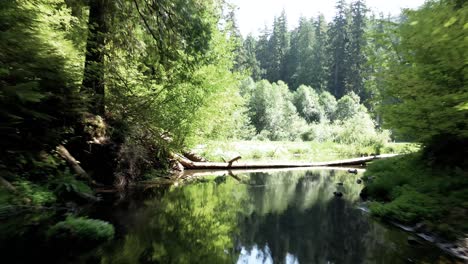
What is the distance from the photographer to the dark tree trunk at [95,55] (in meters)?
9.98

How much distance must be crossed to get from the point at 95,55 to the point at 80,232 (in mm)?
6329

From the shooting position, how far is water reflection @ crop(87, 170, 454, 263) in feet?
19.4

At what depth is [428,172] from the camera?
944cm

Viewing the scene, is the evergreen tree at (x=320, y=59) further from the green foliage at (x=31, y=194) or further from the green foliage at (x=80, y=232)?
the green foliage at (x=80, y=232)

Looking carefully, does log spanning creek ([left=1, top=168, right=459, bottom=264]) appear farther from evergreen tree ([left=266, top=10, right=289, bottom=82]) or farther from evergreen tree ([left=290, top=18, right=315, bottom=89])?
evergreen tree ([left=266, top=10, right=289, bottom=82])

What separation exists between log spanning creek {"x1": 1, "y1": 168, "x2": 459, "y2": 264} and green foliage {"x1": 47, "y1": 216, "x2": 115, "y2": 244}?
0.22m

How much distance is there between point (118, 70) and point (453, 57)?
891 centimetres

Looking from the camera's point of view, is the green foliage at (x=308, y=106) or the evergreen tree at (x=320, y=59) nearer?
the green foliage at (x=308, y=106)

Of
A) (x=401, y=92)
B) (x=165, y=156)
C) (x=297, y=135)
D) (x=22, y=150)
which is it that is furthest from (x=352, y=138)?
(x=22, y=150)

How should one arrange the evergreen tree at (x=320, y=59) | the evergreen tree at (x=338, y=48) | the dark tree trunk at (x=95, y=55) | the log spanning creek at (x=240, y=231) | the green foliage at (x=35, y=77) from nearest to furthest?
1. the log spanning creek at (x=240, y=231)
2. the green foliage at (x=35, y=77)
3. the dark tree trunk at (x=95, y=55)
4. the evergreen tree at (x=338, y=48)
5. the evergreen tree at (x=320, y=59)

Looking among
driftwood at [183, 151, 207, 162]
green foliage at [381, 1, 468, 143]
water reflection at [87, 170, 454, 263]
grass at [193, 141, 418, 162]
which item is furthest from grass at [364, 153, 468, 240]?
grass at [193, 141, 418, 162]

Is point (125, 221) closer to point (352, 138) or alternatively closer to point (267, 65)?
point (352, 138)

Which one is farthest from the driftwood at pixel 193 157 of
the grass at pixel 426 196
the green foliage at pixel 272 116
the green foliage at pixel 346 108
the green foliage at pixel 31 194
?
the green foliage at pixel 346 108

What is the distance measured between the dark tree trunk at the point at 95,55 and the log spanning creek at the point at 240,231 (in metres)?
3.25
